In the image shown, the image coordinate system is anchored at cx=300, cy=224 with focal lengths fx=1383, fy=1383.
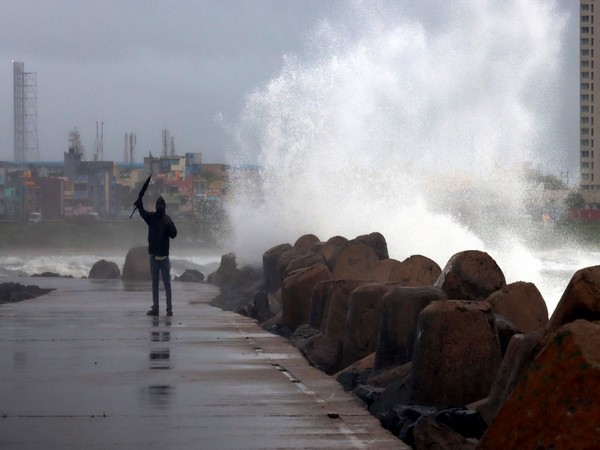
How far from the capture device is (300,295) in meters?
16.9

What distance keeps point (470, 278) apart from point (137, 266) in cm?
2558

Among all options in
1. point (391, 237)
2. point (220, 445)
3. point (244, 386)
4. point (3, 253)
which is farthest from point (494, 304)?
point (3, 253)

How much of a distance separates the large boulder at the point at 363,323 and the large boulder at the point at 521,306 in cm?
105

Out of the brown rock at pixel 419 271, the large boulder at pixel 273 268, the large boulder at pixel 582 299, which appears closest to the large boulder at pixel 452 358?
the large boulder at pixel 582 299

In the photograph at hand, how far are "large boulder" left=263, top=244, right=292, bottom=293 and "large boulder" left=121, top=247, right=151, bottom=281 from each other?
9728 mm

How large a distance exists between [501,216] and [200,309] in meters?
30.3

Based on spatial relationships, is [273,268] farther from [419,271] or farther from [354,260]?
[419,271]

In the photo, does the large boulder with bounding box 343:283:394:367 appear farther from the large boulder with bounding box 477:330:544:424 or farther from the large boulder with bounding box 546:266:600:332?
the large boulder with bounding box 546:266:600:332

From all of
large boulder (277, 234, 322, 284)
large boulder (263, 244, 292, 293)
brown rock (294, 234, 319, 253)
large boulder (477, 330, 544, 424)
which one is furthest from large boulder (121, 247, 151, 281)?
large boulder (477, 330, 544, 424)

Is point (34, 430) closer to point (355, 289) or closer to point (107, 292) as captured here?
point (355, 289)

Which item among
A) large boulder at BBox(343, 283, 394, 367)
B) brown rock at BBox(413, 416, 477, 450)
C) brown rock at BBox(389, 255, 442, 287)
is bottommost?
brown rock at BBox(413, 416, 477, 450)

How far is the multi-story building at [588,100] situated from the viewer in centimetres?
13550

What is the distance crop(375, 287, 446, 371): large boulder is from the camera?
444 inches

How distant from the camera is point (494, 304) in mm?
12367
